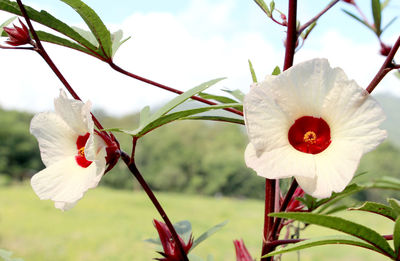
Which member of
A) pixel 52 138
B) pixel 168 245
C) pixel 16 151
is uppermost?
pixel 52 138

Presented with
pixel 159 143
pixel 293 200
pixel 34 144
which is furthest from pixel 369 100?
pixel 159 143

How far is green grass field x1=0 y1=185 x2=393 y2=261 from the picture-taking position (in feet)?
44.9

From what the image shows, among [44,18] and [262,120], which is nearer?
[262,120]

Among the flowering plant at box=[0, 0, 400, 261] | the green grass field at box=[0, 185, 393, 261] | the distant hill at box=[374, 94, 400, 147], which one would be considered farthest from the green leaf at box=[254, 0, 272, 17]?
the distant hill at box=[374, 94, 400, 147]

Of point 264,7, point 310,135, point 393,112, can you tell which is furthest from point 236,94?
point 393,112

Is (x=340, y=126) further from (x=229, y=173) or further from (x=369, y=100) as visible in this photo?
(x=229, y=173)

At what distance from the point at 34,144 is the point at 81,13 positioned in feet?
90.3

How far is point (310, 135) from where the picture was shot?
1.40 ft

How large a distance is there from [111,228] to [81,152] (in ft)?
55.7

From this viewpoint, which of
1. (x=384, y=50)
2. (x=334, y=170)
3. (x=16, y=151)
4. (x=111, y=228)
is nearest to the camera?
(x=334, y=170)

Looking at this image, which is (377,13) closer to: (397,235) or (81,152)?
(397,235)

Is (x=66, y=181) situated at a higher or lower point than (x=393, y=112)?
lower

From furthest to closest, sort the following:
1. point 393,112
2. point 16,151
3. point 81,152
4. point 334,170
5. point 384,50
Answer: point 393,112 → point 16,151 → point 384,50 → point 81,152 → point 334,170

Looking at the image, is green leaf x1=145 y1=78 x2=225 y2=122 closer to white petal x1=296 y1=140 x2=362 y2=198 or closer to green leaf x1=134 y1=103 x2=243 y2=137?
green leaf x1=134 y1=103 x2=243 y2=137
